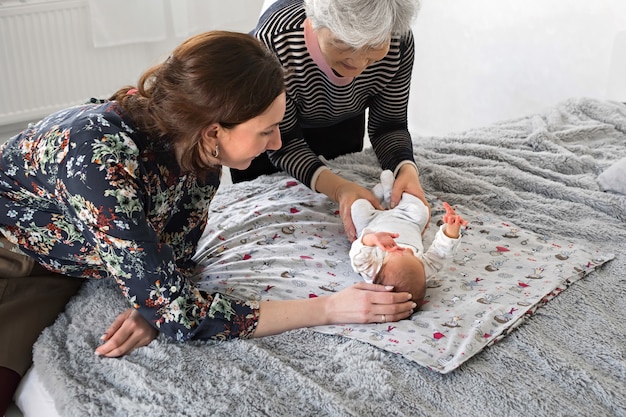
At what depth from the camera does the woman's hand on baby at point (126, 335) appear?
4.54 ft

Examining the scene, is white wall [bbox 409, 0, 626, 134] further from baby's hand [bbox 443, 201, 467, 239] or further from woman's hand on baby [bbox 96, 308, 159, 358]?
woman's hand on baby [bbox 96, 308, 159, 358]

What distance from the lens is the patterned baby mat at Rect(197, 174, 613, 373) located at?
1414mm

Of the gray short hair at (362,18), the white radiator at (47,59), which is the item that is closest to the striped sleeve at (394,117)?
the gray short hair at (362,18)

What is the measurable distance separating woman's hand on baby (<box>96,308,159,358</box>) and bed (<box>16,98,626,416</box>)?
2 centimetres

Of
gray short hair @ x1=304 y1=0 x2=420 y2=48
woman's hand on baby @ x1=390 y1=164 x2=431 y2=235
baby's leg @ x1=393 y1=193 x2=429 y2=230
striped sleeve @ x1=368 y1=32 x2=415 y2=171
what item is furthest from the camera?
striped sleeve @ x1=368 y1=32 x2=415 y2=171

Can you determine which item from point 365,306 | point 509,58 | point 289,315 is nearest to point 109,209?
point 289,315

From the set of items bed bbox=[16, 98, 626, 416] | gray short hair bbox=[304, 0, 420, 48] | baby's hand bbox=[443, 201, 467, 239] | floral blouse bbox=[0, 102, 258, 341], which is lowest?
bed bbox=[16, 98, 626, 416]

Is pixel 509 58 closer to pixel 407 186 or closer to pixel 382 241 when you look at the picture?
pixel 407 186

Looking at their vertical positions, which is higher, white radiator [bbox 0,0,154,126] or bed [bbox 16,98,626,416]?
white radiator [bbox 0,0,154,126]

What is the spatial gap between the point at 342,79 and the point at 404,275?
24.1 inches

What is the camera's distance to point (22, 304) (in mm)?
1461

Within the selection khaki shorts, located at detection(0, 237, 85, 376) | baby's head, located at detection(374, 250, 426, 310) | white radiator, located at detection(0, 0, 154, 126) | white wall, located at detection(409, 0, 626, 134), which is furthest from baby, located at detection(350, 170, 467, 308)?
white radiator, located at detection(0, 0, 154, 126)

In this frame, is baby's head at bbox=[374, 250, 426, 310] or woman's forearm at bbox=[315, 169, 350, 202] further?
woman's forearm at bbox=[315, 169, 350, 202]

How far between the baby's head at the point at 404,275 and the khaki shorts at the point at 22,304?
0.71 m
